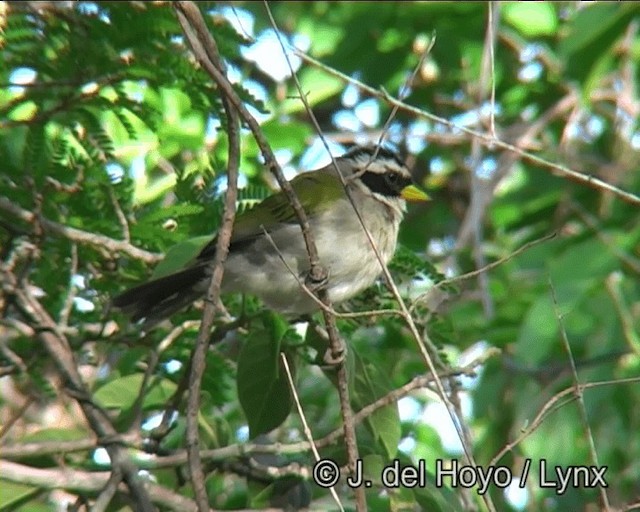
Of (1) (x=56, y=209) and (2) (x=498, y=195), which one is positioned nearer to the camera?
(1) (x=56, y=209)

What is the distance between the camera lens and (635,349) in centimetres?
549

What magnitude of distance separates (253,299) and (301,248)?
12.0 inches

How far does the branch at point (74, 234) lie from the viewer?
137 inches

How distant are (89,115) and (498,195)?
454 centimetres

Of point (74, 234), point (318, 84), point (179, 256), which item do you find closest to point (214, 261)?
point (179, 256)

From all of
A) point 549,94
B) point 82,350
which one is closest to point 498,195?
point 549,94

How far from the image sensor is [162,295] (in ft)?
12.6

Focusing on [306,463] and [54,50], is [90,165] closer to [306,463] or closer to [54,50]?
[54,50]

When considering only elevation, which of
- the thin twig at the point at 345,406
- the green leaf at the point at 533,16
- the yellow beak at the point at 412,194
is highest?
the green leaf at the point at 533,16

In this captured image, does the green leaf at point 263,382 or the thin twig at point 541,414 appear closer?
the thin twig at point 541,414

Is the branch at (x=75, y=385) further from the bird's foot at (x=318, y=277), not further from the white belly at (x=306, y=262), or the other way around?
the white belly at (x=306, y=262)

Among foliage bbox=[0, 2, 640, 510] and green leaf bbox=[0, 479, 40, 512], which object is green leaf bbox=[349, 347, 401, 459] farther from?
green leaf bbox=[0, 479, 40, 512]

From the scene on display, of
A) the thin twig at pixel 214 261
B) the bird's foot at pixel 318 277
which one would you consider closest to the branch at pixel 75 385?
the thin twig at pixel 214 261

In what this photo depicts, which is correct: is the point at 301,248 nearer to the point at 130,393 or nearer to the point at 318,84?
the point at 130,393
